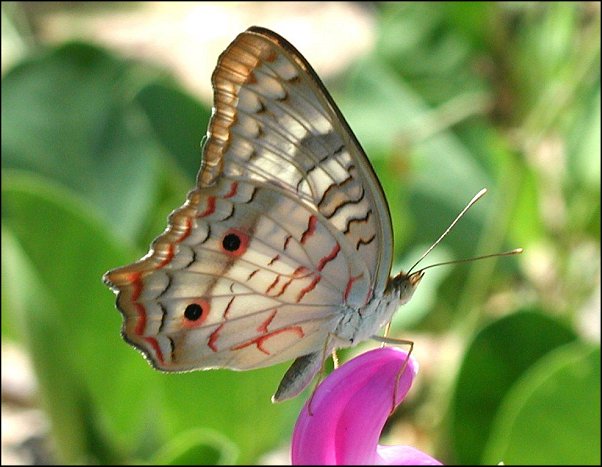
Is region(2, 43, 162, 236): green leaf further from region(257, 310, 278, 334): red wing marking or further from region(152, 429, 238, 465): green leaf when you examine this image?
region(257, 310, 278, 334): red wing marking

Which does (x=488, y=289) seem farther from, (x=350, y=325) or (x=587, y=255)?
(x=350, y=325)

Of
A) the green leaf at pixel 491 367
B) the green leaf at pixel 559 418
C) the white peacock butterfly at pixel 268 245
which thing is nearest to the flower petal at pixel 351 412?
the white peacock butterfly at pixel 268 245

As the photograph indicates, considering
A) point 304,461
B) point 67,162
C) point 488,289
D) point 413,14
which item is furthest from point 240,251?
point 413,14

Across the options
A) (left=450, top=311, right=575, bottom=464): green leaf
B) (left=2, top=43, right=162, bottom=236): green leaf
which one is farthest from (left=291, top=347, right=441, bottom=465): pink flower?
(left=2, top=43, right=162, bottom=236): green leaf

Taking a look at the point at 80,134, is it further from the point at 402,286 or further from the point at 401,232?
the point at 402,286

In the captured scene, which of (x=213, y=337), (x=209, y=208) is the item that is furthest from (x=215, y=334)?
(x=209, y=208)

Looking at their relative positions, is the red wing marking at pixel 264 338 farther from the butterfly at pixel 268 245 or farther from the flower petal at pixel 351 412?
the flower petal at pixel 351 412

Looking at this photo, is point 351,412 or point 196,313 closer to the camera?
point 351,412
